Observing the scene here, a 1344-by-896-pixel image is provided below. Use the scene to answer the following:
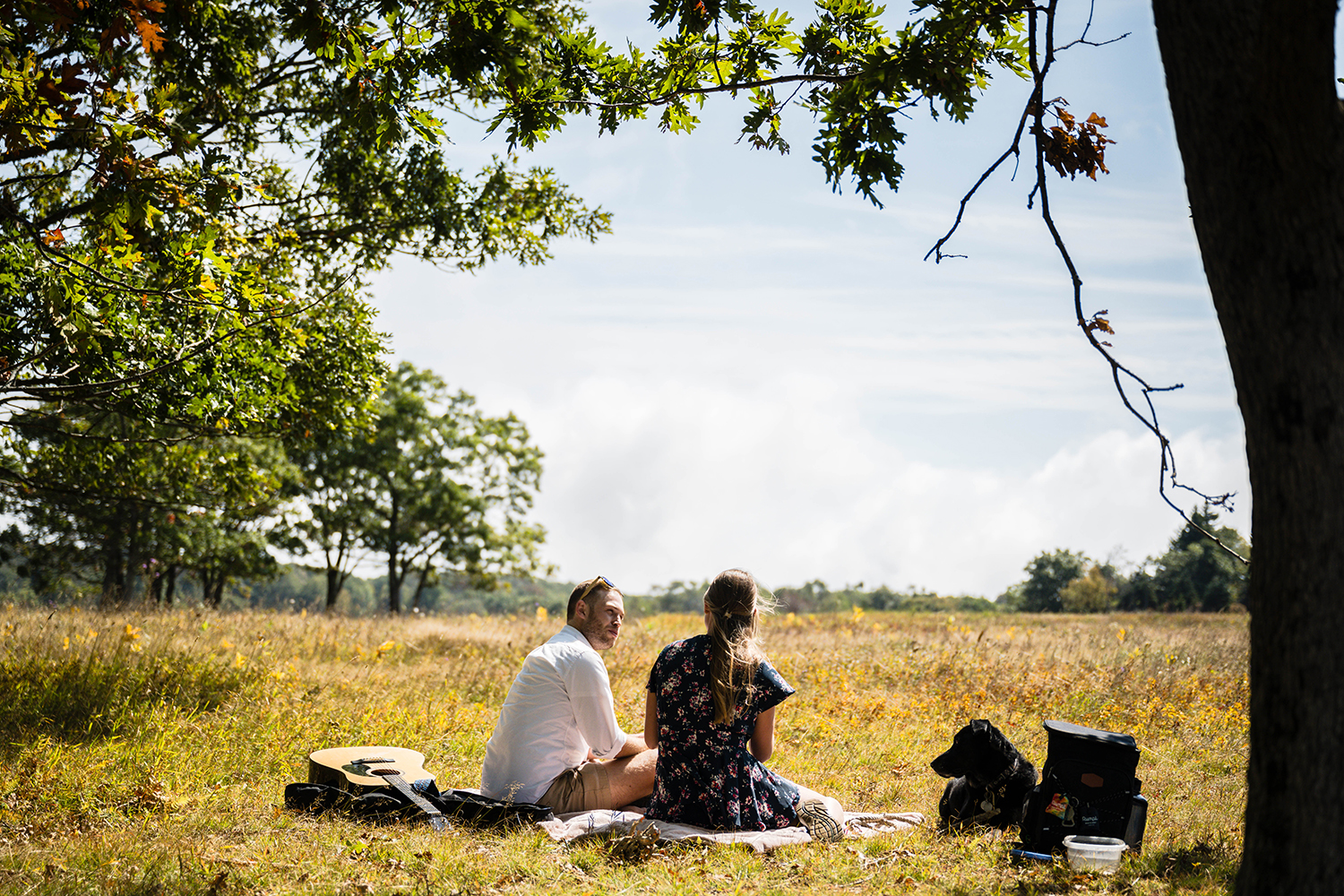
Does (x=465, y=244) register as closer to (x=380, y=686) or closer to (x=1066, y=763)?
(x=380, y=686)

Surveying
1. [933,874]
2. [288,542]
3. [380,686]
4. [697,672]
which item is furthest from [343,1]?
[288,542]

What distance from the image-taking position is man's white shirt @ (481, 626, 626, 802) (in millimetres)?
5293

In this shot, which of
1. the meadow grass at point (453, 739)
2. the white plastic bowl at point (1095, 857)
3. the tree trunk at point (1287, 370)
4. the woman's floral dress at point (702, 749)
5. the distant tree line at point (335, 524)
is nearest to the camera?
the tree trunk at point (1287, 370)

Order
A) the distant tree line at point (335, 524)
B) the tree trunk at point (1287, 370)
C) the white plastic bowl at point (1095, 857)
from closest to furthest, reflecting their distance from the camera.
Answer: the tree trunk at point (1287, 370)
the white plastic bowl at point (1095, 857)
the distant tree line at point (335, 524)

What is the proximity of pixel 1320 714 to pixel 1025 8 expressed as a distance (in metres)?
3.53

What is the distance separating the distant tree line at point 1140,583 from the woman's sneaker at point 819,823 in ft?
120

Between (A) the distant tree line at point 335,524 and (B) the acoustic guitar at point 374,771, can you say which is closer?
(B) the acoustic guitar at point 374,771

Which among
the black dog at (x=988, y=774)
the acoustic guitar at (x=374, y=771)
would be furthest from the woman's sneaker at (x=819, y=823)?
the acoustic guitar at (x=374, y=771)

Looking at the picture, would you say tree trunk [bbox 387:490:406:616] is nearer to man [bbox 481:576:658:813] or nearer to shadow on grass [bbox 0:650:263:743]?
shadow on grass [bbox 0:650:263:743]

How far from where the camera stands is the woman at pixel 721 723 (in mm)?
5062

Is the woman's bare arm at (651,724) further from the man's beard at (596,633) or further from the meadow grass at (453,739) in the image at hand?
the meadow grass at (453,739)

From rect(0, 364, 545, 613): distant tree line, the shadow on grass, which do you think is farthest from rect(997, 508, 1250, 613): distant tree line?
the shadow on grass

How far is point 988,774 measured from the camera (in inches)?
211

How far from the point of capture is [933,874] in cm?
454
